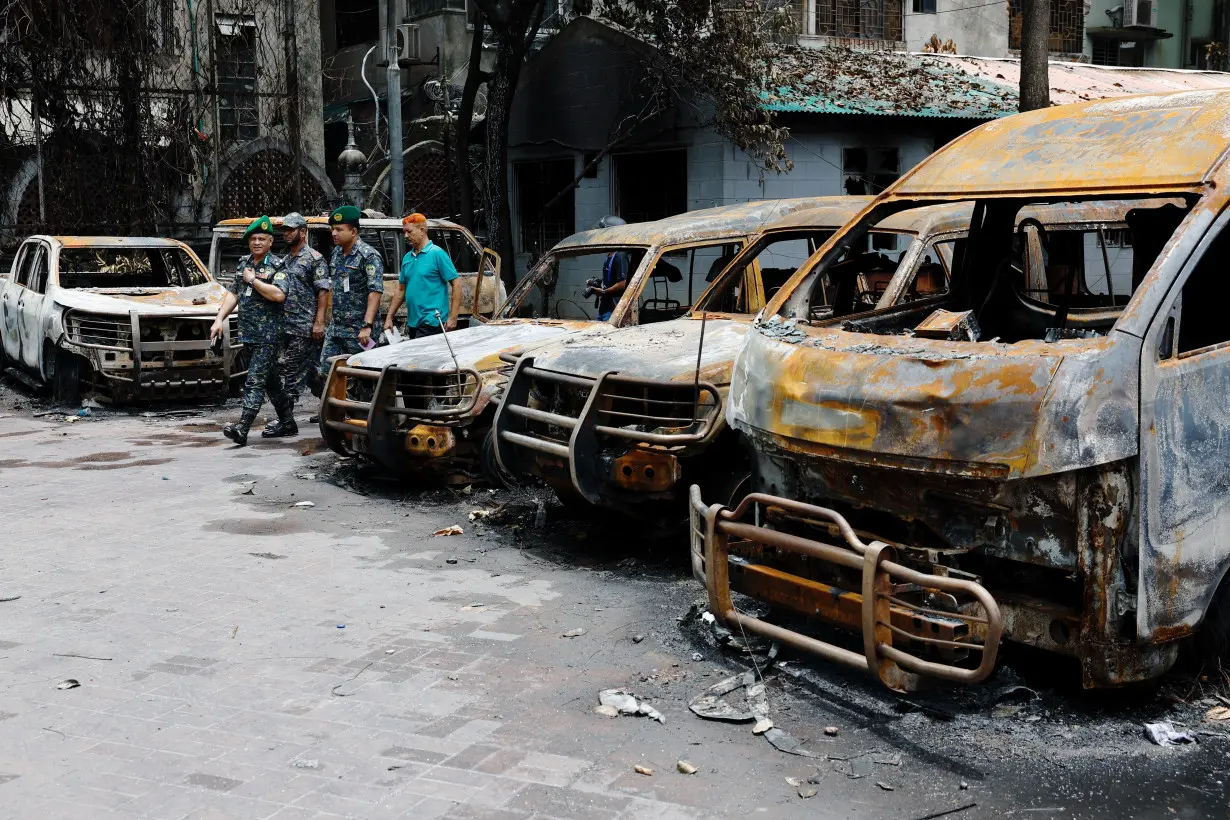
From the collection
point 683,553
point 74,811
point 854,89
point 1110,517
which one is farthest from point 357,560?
point 854,89

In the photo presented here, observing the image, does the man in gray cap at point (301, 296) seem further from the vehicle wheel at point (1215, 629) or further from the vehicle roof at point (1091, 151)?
the vehicle wheel at point (1215, 629)

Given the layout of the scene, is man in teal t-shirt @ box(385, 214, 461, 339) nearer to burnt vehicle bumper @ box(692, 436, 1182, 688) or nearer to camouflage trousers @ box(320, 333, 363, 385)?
camouflage trousers @ box(320, 333, 363, 385)

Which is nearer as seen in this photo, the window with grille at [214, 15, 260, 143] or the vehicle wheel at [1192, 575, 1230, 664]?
the vehicle wheel at [1192, 575, 1230, 664]

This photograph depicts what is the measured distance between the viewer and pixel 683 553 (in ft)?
22.5

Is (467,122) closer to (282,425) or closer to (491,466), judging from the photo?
(282,425)

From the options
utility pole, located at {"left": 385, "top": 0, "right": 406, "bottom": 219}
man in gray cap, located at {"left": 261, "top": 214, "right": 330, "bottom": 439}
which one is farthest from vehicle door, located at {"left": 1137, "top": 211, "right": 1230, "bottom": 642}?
utility pole, located at {"left": 385, "top": 0, "right": 406, "bottom": 219}

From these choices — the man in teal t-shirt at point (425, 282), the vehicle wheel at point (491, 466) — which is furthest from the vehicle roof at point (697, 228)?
the vehicle wheel at point (491, 466)

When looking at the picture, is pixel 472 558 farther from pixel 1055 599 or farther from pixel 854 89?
pixel 854 89

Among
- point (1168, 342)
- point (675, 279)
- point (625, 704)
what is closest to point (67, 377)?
point (675, 279)

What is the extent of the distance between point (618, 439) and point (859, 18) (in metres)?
19.8

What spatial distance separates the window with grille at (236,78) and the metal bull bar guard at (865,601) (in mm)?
17396

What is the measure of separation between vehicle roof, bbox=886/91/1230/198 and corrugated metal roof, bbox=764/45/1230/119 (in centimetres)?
1202

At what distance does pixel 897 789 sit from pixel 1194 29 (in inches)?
1230

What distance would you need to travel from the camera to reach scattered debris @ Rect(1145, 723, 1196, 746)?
4277 mm
